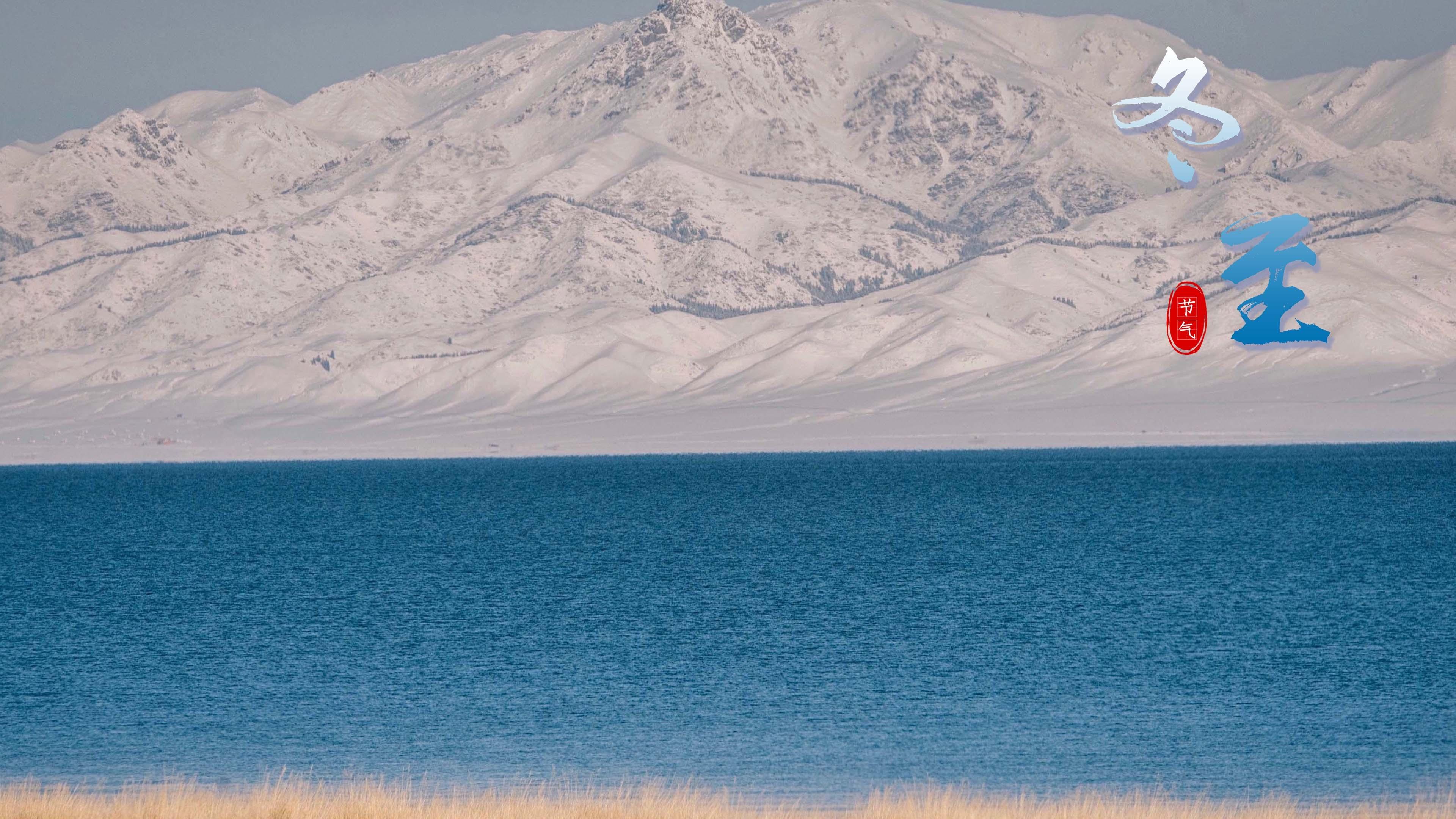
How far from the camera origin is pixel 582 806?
113ft

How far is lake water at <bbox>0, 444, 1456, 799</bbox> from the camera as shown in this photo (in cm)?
4512

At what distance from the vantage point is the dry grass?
107 feet

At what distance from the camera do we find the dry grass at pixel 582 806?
3247 cm

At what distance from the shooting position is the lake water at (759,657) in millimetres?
45125

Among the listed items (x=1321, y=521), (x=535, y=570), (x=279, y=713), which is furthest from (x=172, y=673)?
(x=1321, y=521)

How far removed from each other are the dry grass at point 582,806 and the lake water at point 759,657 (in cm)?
254

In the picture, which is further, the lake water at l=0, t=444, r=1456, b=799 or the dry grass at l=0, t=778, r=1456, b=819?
the lake water at l=0, t=444, r=1456, b=799

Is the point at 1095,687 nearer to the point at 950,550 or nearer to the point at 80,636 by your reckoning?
the point at 80,636

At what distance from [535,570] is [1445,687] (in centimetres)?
5404

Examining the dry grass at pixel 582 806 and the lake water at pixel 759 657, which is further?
the lake water at pixel 759 657

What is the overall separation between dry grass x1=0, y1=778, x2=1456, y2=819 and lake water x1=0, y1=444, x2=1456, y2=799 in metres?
2.54

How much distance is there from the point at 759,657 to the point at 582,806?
2856 cm

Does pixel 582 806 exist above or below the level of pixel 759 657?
above

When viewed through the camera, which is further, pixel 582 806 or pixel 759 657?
pixel 759 657
